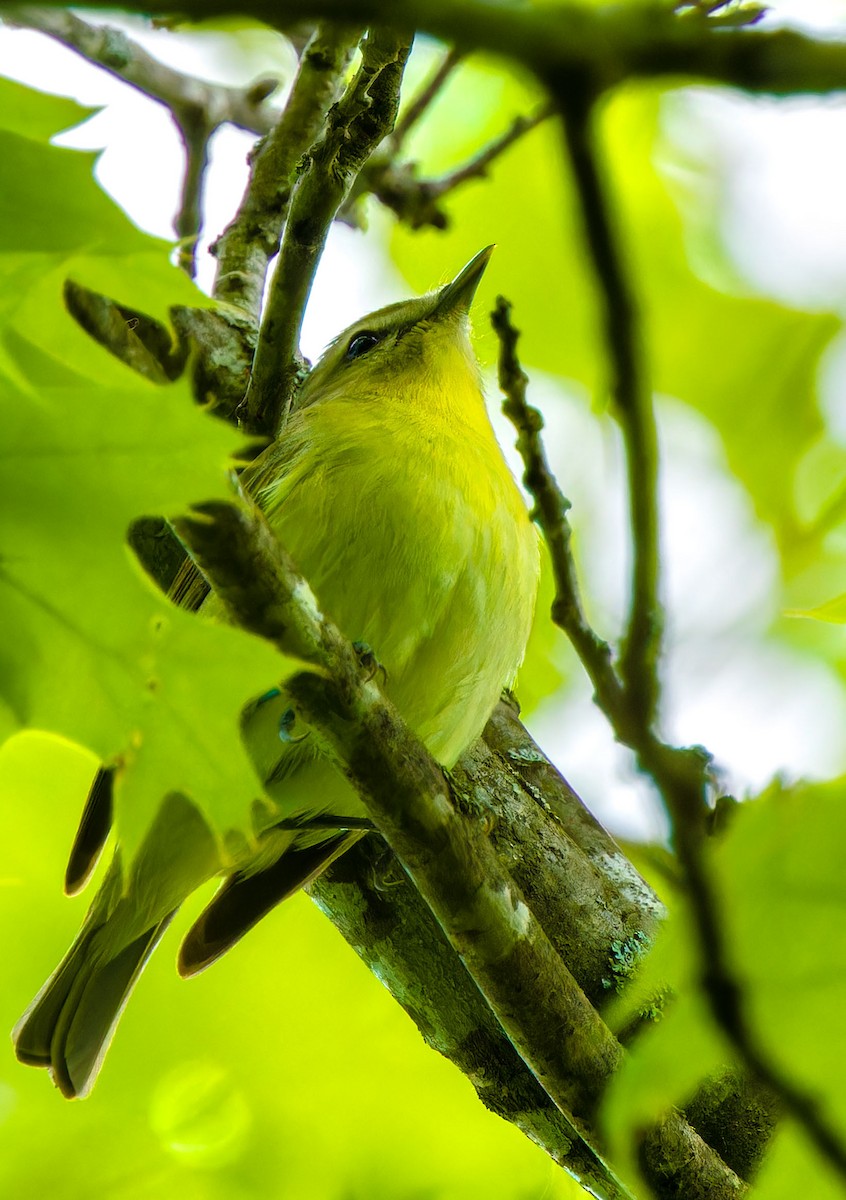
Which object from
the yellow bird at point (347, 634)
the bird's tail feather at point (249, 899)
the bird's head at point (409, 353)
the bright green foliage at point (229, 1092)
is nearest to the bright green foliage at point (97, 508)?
the yellow bird at point (347, 634)

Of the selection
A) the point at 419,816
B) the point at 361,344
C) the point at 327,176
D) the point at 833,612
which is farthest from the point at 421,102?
the point at 419,816

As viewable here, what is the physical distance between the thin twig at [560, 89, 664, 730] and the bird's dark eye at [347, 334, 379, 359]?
3454 mm

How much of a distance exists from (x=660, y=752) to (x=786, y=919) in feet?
0.86

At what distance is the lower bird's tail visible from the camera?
12.3ft

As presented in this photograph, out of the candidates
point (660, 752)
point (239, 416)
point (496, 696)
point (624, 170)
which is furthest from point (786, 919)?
point (624, 170)

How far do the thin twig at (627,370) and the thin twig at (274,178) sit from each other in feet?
9.11

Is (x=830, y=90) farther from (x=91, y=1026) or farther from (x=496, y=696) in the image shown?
(x=91, y=1026)

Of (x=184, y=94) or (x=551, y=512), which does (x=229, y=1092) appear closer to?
(x=551, y=512)

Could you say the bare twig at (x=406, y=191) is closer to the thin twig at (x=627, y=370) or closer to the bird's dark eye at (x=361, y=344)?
the bird's dark eye at (x=361, y=344)

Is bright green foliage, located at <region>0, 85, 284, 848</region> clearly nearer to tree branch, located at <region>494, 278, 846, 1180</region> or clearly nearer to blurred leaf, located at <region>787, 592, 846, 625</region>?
tree branch, located at <region>494, 278, 846, 1180</region>

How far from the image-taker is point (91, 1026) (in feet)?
12.4

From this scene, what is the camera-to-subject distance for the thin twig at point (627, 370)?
0.93m

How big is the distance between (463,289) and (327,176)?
1.81 meters

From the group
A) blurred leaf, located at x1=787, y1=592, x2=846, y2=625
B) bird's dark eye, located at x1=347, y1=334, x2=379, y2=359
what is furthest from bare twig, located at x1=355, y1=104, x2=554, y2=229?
blurred leaf, located at x1=787, y1=592, x2=846, y2=625
